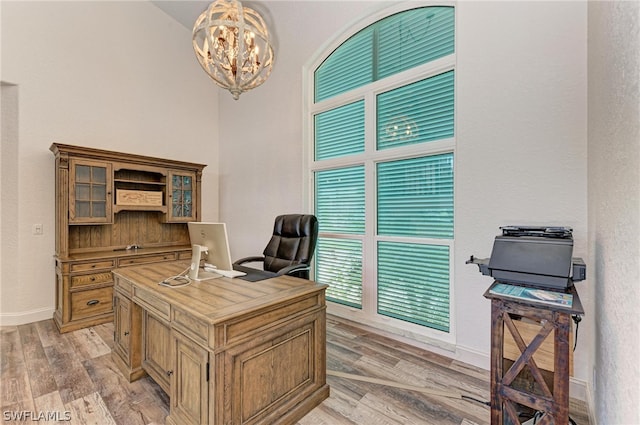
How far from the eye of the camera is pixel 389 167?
9.47 ft

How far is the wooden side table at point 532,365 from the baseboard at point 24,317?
450cm

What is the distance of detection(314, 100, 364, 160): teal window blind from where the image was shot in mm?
3139

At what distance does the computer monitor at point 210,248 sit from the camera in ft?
6.23

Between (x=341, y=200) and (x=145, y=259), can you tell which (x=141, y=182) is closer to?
(x=145, y=259)

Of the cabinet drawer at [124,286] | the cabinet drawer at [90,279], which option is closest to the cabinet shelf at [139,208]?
the cabinet drawer at [90,279]

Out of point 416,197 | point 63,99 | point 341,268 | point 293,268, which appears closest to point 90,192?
point 63,99

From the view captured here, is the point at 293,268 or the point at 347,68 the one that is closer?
the point at 293,268

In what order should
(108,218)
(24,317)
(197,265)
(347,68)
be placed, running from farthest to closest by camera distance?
(108,218), (347,68), (24,317), (197,265)

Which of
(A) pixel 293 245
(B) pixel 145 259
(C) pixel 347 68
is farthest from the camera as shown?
(B) pixel 145 259

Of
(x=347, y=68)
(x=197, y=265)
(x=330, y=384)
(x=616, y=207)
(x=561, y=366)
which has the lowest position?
(x=330, y=384)

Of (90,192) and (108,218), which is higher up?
(90,192)

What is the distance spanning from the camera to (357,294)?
3.15 metres

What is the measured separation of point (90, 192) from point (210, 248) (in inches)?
94.7

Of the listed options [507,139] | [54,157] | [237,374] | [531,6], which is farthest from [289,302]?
[54,157]
